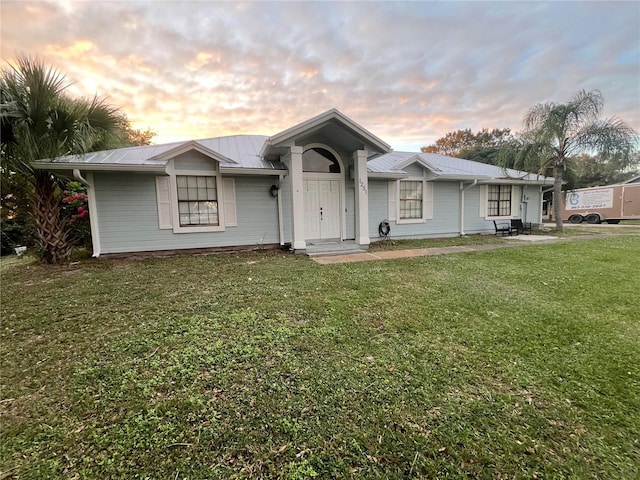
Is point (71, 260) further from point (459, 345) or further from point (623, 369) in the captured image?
point (623, 369)

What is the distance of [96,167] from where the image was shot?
24.0 ft

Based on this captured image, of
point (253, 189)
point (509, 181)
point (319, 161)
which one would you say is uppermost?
point (319, 161)

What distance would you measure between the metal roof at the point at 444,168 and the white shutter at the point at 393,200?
24.6 inches

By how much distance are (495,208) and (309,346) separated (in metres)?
13.7

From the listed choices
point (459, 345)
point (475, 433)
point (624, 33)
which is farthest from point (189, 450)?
point (624, 33)

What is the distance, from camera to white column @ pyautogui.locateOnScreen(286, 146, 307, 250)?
8.27 m

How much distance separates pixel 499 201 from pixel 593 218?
14626 millimetres

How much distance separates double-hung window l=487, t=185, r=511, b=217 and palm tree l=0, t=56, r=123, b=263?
14.7 metres

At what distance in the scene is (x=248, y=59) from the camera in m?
10.4

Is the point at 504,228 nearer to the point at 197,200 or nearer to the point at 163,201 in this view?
the point at 197,200

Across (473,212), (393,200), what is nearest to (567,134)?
(473,212)

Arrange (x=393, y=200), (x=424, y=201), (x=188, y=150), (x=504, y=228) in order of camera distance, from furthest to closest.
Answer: (x=504, y=228), (x=424, y=201), (x=393, y=200), (x=188, y=150)

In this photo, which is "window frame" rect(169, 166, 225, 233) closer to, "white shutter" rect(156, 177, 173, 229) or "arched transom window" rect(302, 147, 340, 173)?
"white shutter" rect(156, 177, 173, 229)

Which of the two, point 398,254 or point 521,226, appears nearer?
point 398,254
